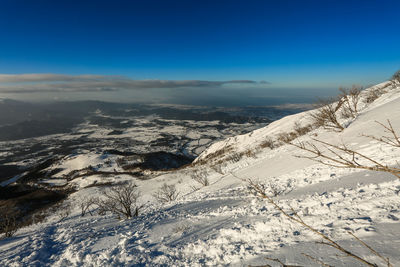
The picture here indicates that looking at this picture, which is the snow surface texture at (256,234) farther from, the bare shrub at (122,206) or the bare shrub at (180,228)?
the bare shrub at (122,206)

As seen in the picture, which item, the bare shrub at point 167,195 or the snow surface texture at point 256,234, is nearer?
the snow surface texture at point 256,234

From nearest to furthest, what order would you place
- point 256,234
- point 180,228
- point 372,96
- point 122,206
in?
point 256,234, point 180,228, point 122,206, point 372,96

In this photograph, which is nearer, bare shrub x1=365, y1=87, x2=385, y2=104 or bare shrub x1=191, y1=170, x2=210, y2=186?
bare shrub x1=191, y1=170, x2=210, y2=186

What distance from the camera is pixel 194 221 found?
6539 mm

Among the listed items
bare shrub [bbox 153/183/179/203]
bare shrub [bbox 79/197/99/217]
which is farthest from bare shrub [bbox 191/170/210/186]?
bare shrub [bbox 79/197/99/217]

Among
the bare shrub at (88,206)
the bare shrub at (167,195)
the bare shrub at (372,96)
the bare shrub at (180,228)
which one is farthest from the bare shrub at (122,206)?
the bare shrub at (372,96)

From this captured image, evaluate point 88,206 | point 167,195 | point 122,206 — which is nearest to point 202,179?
point 167,195

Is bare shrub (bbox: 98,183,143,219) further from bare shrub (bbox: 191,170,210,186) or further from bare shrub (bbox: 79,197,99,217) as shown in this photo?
bare shrub (bbox: 191,170,210,186)

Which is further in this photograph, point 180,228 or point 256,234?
point 180,228

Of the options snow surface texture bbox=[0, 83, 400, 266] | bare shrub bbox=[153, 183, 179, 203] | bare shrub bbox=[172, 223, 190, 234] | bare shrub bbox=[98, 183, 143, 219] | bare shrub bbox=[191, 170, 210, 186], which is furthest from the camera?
bare shrub bbox=[191, 170, 210, 186]

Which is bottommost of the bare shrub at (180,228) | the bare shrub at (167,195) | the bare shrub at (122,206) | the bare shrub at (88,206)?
the bare shrub at (88,206)

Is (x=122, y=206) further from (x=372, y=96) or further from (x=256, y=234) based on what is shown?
(x=372, y=96)

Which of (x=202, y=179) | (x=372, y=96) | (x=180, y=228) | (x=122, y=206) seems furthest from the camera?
(x=372, y=96)

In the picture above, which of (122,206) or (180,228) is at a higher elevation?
(180,228)
